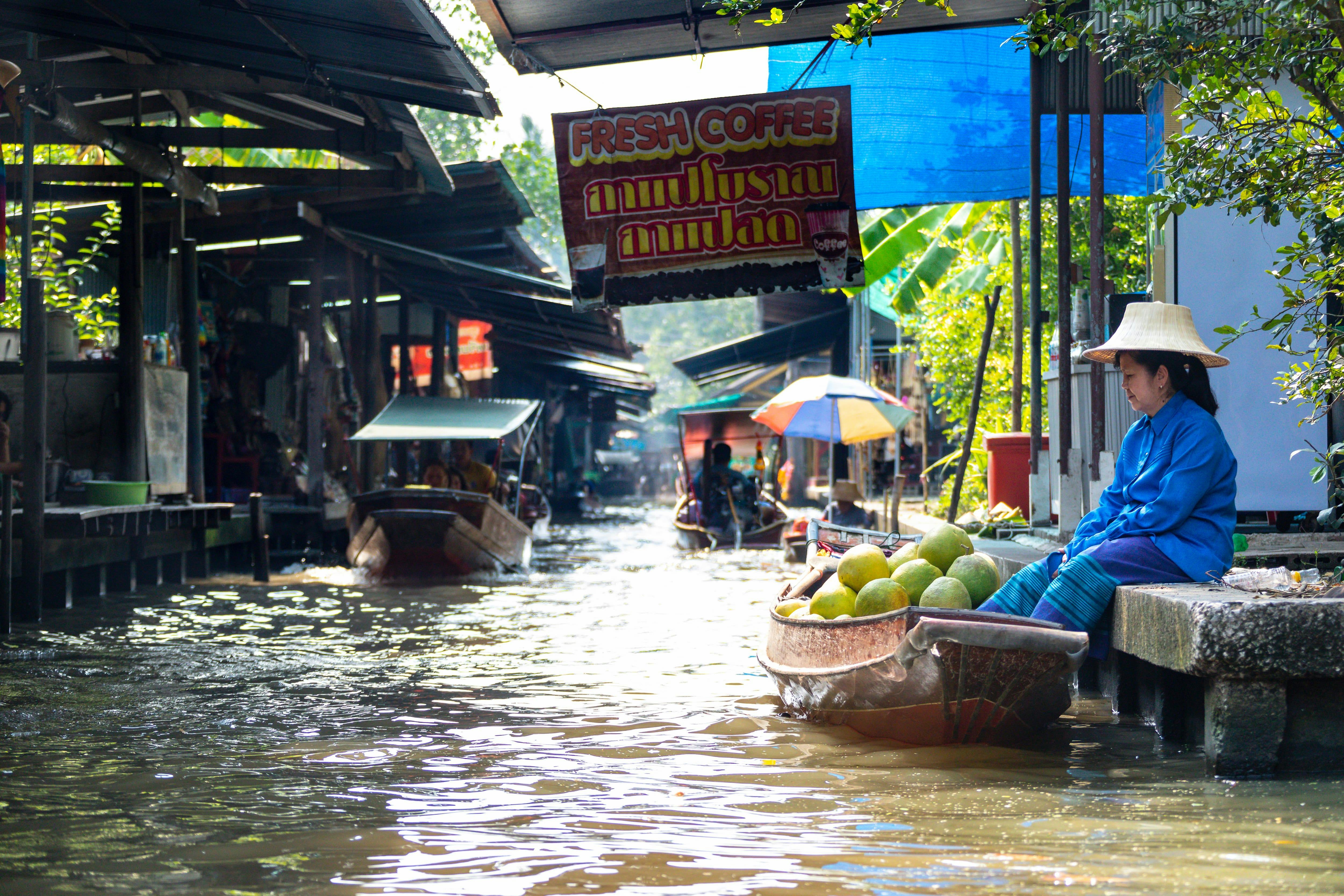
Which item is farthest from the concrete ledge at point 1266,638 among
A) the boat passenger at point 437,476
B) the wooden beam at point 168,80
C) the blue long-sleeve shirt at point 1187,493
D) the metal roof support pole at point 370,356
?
the metal roof support pole at point 370,356

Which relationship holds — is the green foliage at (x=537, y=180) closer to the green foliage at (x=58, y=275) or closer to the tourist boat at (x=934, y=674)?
the green foliage at (x=58, y=275)

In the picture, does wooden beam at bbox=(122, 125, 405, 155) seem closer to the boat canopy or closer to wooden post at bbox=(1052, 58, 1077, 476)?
wooden post at bbox=(1052, 58, 1077, 476)

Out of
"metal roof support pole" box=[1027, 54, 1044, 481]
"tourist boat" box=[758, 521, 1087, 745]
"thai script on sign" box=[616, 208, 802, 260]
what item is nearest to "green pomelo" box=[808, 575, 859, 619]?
"tourist boat" box=[758, 521, 1087, 745]

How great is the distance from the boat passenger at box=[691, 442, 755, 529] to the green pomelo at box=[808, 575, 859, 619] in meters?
12.5

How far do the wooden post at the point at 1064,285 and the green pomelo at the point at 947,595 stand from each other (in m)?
2.91

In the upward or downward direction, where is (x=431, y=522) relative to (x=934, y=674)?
upward

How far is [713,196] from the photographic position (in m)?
6.91

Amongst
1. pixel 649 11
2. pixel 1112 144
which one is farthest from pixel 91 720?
pixel 1112 144

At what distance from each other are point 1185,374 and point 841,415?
34.6 feet

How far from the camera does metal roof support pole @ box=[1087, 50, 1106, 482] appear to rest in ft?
23.6

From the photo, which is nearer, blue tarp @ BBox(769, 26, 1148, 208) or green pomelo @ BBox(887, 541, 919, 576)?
green pomelo @ BBox(887, 541, 919, 576)

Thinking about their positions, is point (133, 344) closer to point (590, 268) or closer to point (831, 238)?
point (590, 268)

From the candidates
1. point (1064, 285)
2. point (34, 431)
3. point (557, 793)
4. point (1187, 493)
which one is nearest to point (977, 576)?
point (1187, 493)

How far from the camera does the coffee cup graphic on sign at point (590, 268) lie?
709 cm
